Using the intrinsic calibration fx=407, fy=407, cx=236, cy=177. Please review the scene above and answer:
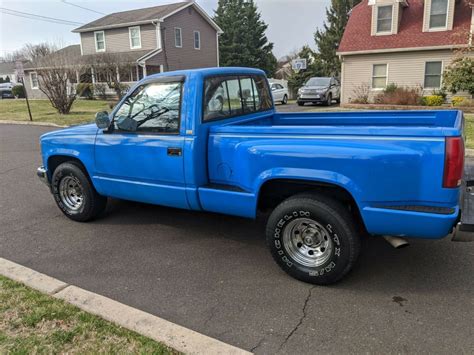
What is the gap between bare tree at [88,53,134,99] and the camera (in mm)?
28859

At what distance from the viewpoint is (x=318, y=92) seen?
21.5 metres

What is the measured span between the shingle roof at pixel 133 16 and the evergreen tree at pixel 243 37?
1194cm

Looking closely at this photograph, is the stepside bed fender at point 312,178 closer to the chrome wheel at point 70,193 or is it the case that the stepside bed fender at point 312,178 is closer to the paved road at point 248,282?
the paved road at point 248,282

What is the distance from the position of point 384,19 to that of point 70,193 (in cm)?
1955

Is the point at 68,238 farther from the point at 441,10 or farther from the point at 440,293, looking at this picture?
the point at 441,10

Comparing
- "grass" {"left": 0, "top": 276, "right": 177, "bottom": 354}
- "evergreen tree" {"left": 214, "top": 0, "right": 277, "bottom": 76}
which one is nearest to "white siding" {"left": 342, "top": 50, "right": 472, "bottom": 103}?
"grass" {"left": 0, "top": 276, "right": 177, "bottom": 354}

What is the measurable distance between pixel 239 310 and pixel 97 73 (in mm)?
29972

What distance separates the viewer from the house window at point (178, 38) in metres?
31.4

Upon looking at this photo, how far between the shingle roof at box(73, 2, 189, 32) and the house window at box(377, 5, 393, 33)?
15.9 metres

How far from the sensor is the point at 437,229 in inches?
→ 118

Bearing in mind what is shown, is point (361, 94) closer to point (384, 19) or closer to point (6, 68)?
point (384, 19)

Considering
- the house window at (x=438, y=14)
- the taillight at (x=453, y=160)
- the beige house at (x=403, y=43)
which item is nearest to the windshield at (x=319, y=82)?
the beige house at (x=403, y=43)

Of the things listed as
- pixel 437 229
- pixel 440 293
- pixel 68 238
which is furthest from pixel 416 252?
pixel 68 238

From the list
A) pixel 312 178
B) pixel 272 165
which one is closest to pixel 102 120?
pixel 272 165
